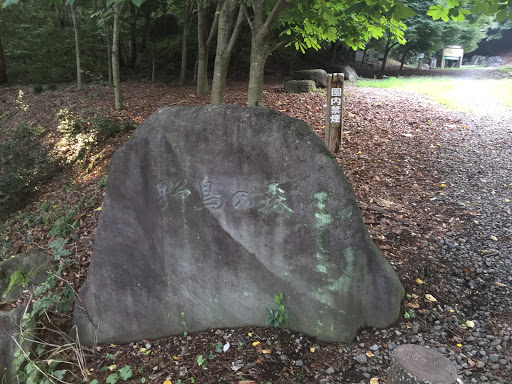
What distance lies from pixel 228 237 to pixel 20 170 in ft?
20.8

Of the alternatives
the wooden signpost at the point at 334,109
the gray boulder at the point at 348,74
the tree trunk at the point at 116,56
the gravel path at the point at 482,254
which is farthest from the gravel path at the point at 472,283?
the gray boulder at the point at 348,74

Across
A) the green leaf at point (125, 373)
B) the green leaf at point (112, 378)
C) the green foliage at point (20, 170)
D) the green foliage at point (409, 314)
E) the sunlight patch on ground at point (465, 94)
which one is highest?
the sunlight patch on ground at point (465, 94)

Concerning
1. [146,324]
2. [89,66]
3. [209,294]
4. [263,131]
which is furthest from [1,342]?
[89,66]

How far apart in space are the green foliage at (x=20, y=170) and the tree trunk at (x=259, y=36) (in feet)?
15.3

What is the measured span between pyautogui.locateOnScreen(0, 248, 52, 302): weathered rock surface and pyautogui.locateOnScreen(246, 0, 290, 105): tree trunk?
14.1ft

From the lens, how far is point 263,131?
2.90m

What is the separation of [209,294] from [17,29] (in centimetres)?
1820

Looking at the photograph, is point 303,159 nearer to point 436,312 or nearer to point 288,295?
point 288,295

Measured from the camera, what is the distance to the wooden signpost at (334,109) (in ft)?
Answer: 21.2

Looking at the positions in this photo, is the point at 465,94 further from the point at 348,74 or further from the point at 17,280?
the point at 17,280

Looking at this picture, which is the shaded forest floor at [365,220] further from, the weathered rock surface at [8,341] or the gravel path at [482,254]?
the weathered rock surface at [8,341]

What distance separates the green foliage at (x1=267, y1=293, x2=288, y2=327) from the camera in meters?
3.10

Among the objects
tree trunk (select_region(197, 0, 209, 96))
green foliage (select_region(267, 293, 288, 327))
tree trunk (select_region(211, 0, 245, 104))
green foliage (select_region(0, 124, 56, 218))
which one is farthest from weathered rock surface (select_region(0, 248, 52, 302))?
tree trunk (select_region(197, 0, 209, 96))

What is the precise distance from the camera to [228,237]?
314 cm
